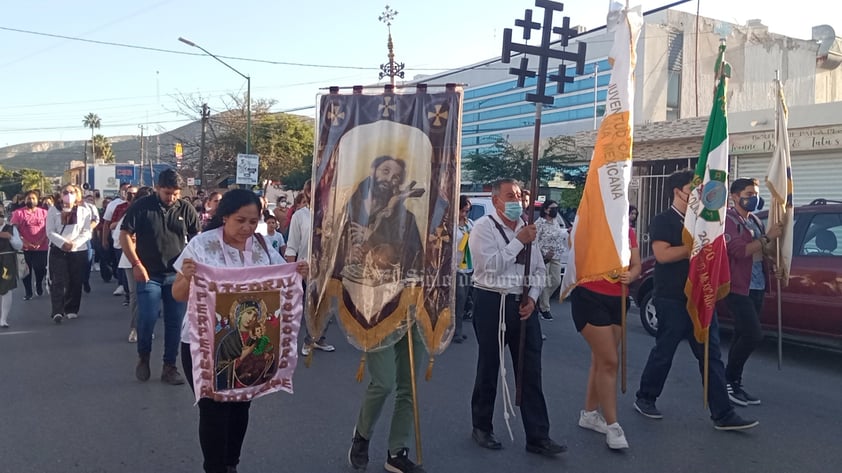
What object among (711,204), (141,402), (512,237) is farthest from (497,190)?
(141,402)

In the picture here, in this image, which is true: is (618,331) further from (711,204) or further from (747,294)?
(747,294)

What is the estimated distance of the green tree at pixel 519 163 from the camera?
2111cm

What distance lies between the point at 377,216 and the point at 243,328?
3.36 feet

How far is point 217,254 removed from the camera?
368cm

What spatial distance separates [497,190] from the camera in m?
4.80

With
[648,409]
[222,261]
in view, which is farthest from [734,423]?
[222,261]

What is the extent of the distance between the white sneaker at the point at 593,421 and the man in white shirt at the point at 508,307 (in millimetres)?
549

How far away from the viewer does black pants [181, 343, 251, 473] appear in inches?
143

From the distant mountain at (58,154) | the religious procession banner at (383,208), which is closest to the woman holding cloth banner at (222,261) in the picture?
the religious procession banner at (383,208)

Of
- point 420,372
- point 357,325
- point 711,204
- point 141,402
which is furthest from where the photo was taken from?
point 420,372

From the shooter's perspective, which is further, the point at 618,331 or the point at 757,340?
the point at 757,340

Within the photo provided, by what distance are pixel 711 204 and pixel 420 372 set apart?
3.00 m

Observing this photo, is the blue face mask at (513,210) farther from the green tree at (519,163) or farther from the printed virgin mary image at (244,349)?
the green tree at (519,163)

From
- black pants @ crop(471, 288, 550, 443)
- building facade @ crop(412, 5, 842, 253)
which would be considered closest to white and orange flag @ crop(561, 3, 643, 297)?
black pants @ crop(471, 288, 550, 443)
